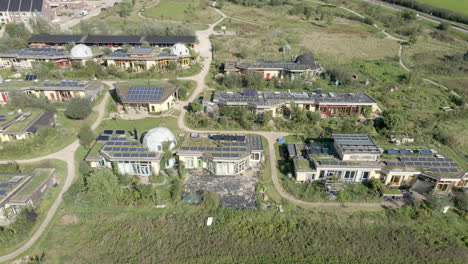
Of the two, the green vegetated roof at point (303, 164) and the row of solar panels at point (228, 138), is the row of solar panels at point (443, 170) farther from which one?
the row of solar panels at point (228, 138)

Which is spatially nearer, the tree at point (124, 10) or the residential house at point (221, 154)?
the residential house at point (221, 154)

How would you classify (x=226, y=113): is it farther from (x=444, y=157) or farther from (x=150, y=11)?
(x=150, y=11)

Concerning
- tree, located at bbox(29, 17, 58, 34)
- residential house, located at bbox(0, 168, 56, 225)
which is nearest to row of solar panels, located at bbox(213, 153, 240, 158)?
residential house, located at bbox(0, 168, 56, 225)

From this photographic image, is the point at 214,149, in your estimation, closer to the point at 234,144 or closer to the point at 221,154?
the point at 221,154

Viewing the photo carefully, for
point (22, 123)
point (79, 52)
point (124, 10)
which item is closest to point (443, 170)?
point (22, 123)

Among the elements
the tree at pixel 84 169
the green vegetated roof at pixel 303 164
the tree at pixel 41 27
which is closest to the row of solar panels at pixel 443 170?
the green vegetated roof at pixel 303 164

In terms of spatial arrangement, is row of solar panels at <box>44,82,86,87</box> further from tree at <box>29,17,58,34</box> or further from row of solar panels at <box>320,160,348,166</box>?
row of solar panels at <box>320,160,348,166</box>

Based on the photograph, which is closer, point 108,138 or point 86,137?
point 108,138
